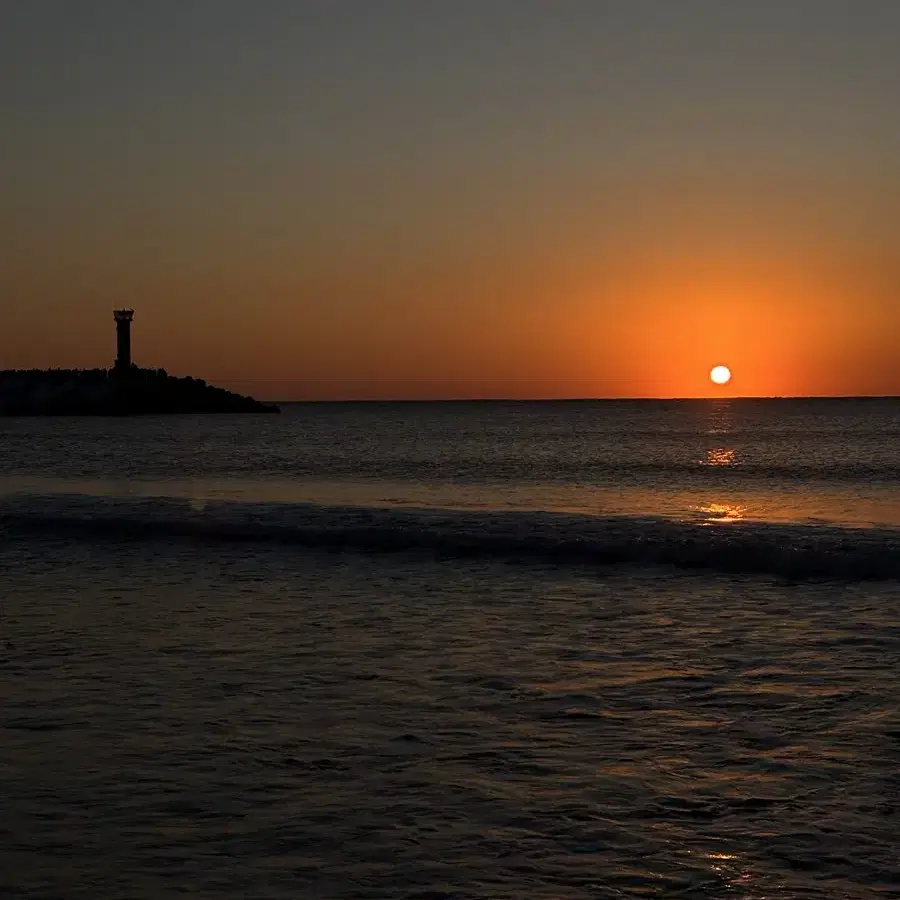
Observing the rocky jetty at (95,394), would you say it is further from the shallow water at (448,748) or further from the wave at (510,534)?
the shallow water at (448,748)

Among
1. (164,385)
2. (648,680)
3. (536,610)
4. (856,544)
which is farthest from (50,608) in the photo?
(164,385)

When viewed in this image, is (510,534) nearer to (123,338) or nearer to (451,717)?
(451,717)

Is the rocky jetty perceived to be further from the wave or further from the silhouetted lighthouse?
the wave

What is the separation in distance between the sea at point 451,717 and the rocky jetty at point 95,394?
164 m

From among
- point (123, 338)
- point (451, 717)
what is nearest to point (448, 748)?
point (451, 717)

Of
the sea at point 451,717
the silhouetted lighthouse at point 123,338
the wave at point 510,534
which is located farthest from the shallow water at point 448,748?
the silhouetted lighthouse at point 123,338

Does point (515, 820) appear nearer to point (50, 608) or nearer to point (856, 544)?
point (50, 608)

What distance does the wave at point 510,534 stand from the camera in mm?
21734

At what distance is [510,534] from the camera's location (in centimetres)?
2633

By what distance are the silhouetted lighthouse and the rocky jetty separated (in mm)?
→ 1087

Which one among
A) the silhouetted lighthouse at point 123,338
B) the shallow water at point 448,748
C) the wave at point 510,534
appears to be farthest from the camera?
the silhouetted lighthouse at point 123,338

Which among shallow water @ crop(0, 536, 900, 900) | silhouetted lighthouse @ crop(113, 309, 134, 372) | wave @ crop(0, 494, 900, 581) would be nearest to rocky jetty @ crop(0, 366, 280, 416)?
silhouetted lighthouse @ crop(113, 309, 134, 372)

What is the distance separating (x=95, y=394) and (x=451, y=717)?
18291 centimetres

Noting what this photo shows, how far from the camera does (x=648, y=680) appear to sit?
11281mm
